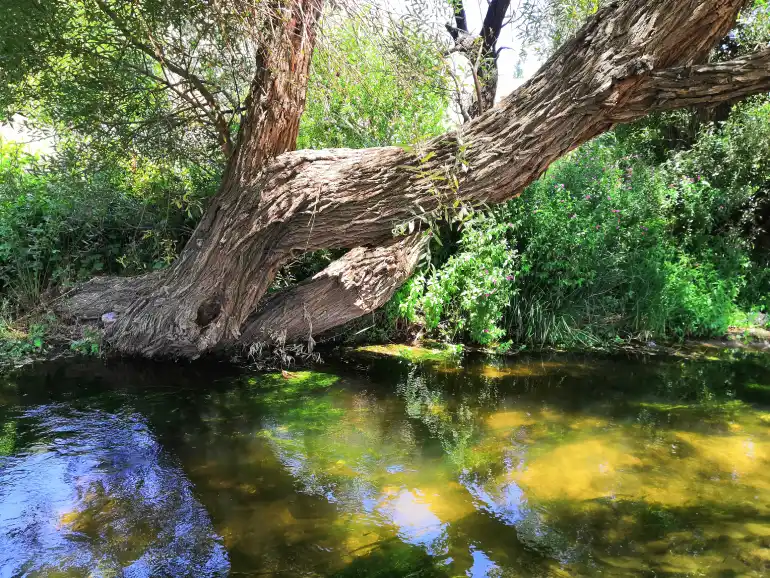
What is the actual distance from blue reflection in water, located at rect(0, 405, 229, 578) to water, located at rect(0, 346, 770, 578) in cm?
1

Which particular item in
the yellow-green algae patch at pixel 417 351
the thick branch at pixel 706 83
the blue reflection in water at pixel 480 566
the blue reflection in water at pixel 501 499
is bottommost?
the blue reflection in water at pixel 480 566

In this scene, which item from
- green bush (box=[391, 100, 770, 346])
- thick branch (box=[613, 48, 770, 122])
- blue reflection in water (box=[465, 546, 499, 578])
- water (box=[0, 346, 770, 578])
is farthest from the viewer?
green bush (box=[391, 100, 770, 346])

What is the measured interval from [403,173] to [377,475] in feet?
8.42

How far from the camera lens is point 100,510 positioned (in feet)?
10.7

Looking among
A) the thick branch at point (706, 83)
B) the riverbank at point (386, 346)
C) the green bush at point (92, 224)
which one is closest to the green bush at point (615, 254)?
the riverbank at point (386, 346)

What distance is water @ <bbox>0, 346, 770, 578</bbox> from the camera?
290 centimetres

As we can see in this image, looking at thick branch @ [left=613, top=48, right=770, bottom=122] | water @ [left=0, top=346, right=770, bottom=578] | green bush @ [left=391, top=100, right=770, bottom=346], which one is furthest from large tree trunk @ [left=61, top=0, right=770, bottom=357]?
green bush @ [left=391, top=100, right=770, bottom=346]

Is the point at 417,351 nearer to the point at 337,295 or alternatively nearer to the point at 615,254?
the point at 337,295

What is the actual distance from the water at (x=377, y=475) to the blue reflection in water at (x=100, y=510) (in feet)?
0.04

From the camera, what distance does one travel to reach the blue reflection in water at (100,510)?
2.80 metres

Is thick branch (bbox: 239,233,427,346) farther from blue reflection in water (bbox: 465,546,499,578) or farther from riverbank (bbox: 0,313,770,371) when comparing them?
blue reflection in water (bbox: 465,546,499,578)

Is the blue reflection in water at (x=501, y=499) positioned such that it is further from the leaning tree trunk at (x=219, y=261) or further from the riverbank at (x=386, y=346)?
the leaning tree trunk at (x=219, y=261)

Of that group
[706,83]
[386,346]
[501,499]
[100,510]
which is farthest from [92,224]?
[706,83]

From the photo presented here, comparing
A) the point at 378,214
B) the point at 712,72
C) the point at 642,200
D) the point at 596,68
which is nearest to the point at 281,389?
the point at 378,214
